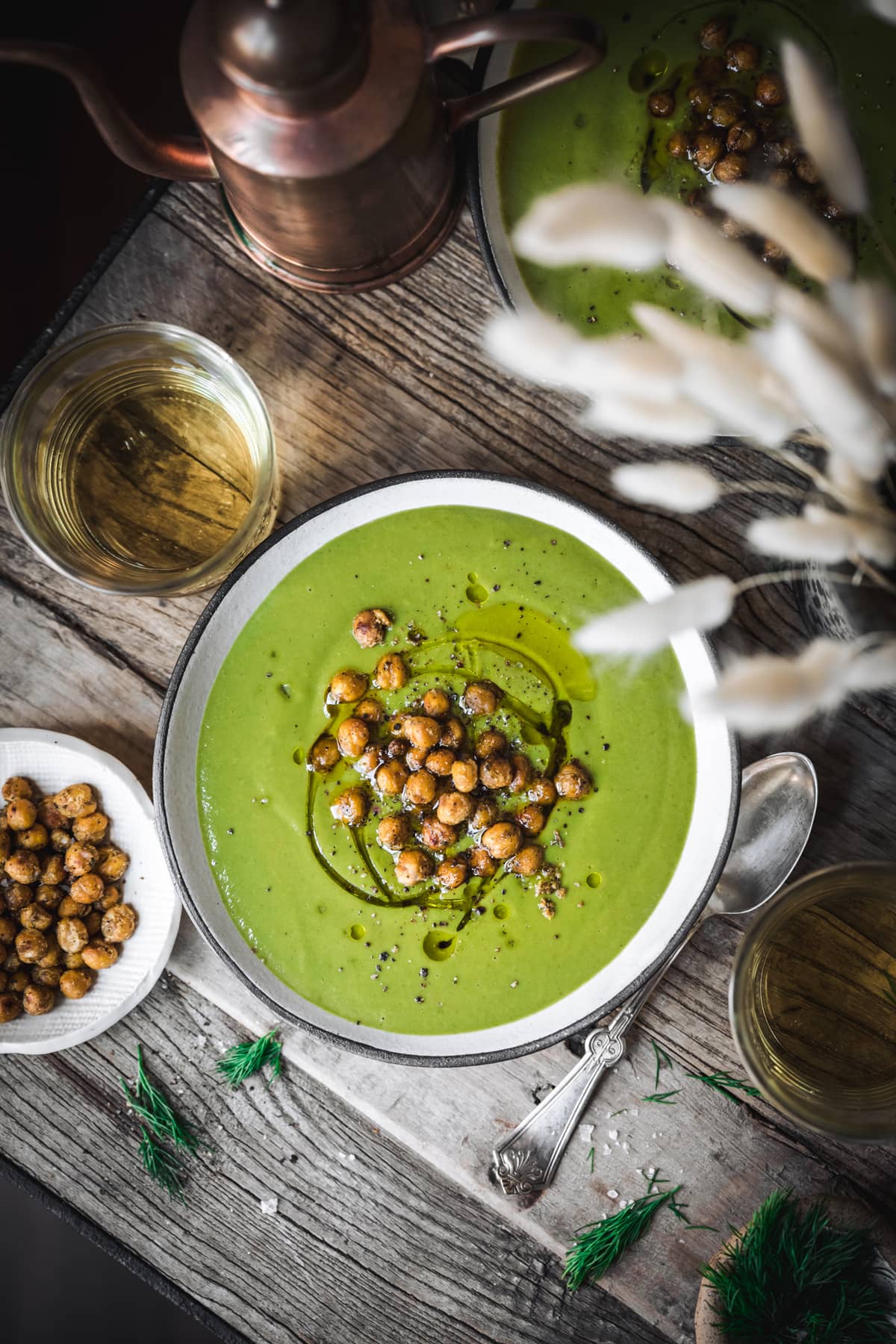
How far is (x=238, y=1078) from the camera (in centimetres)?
117

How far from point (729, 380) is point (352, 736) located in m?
0.60

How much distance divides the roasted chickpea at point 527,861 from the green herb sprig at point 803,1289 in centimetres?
49

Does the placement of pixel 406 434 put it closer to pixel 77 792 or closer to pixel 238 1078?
pixel 77 792

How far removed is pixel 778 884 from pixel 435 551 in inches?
21.7

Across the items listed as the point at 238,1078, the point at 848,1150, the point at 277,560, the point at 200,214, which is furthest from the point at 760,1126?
the point at 200,214

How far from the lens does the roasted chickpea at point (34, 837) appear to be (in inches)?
45.1

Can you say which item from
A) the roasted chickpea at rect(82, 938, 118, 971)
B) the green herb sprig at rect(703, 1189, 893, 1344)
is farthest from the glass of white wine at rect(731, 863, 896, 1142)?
the roasted chickpea at rect(82, 938, 118, 971)

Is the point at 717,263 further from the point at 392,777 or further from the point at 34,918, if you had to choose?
the point at 34,918

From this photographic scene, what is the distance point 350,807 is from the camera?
1079 millimetres

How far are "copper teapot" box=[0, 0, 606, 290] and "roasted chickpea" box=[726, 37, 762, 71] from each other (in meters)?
0.39

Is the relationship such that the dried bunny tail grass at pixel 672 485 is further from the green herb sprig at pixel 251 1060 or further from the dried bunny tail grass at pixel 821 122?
the green herb sprig at pixel 251 1060

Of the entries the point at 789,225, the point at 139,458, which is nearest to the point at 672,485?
the point at 789,225

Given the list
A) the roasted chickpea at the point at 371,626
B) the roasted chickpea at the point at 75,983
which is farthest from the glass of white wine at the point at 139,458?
the roasted chickpea at the point at 75,983

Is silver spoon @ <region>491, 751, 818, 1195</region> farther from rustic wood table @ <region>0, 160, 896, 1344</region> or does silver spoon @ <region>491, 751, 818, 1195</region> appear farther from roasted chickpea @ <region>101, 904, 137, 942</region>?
roasted chickpea @ <region>101, 904, 137, 942</region>
